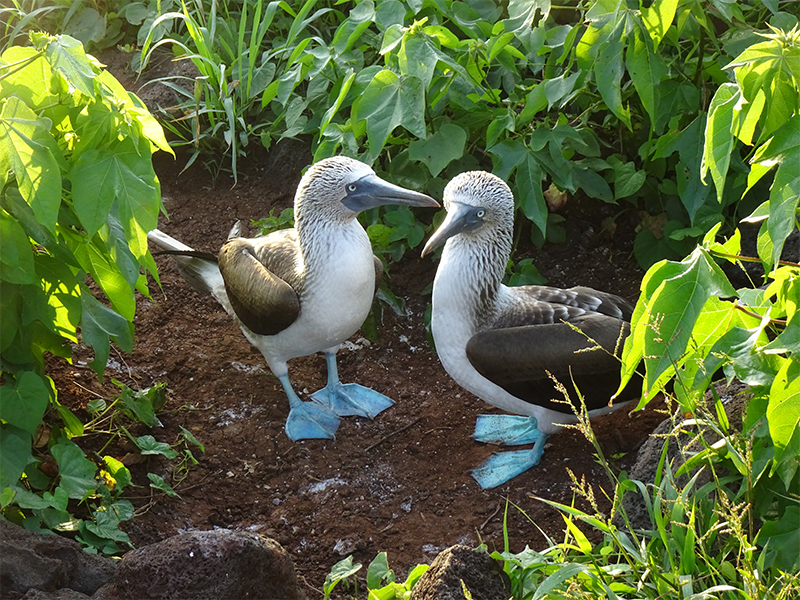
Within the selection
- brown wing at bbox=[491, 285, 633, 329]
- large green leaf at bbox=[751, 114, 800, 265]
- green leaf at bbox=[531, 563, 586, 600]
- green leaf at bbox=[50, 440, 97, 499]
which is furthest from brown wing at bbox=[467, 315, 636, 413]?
green leaf at bbox=[50, 440, 97, 499]

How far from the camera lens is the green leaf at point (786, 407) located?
197 centimetres

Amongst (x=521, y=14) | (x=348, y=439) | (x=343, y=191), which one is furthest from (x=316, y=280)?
(x=521, y=14)

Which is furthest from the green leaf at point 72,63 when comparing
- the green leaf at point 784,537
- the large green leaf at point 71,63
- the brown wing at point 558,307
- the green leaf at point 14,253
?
the green leaf at point 784,537

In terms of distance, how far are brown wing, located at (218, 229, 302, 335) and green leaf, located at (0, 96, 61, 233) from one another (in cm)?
147

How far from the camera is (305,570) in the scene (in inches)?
128

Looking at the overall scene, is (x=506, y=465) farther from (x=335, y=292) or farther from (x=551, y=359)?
(x=335, y=292)

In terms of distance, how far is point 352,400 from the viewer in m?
4.12

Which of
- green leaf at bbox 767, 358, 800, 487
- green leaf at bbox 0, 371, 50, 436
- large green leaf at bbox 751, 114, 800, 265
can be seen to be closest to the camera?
large green leaf at bbox 751, 114, 800, 265

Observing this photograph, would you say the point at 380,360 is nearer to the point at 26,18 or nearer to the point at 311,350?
the point at 311,350

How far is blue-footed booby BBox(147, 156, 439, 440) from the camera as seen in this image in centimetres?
377

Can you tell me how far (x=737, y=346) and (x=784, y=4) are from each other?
2.84 m

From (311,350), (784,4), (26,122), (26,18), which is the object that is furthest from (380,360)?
(26,18)

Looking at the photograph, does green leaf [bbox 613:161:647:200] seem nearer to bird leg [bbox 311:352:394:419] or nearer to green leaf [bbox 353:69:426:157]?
green leaf [bbox 353:69:426:157]

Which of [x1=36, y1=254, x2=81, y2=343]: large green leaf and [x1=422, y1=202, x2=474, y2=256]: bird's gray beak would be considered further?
[x1=422, y1=202, x2=474, y2=256]: bird's gray beak
